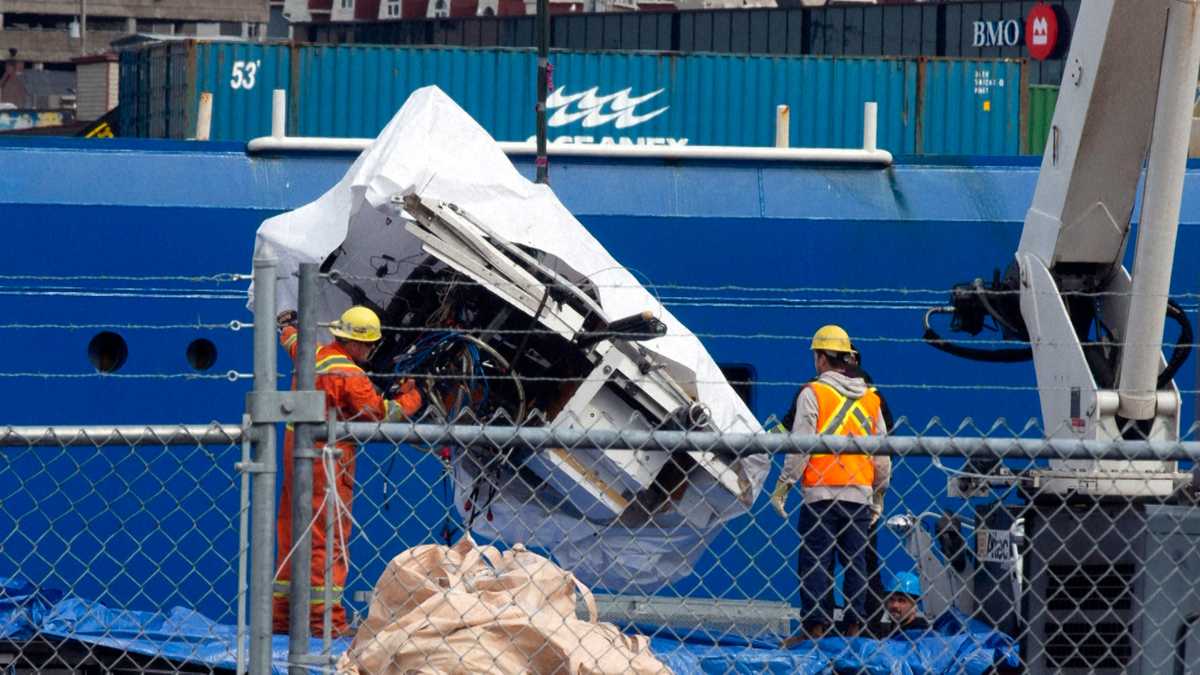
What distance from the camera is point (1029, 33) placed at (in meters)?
30.8

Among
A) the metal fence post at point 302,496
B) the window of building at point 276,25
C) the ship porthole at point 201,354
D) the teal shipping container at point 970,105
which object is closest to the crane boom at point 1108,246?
the metal fence post at point 302,496

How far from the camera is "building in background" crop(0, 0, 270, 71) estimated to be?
245 ft

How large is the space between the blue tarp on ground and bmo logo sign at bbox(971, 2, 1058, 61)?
25054 millimetres

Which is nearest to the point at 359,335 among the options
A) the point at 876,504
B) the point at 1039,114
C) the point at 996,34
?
the point at 876,504

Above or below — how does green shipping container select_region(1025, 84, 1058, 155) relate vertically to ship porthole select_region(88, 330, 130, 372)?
above

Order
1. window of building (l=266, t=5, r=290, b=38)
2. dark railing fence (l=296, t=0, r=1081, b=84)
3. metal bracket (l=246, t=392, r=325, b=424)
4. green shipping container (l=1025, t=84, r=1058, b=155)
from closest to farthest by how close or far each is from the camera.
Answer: metal bracket (l=246, t=392, r=325, b=424) → green shipping container (l=1025, t=84, r=1058, b=155) → dark railing fence (l=296, t=0, r=1081, b=84) → window of building (l=266, t=5, r=290, b=38)

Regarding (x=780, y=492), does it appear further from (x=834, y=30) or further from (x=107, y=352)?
(x=834, y=30)

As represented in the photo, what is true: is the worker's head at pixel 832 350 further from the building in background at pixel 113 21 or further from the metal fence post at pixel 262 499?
the building in background at pixel 113 21

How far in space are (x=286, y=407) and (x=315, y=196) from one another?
685 centimetres

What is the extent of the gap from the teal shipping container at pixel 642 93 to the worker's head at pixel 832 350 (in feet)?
21.9

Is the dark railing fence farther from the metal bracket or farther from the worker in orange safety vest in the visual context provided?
the metal bracket

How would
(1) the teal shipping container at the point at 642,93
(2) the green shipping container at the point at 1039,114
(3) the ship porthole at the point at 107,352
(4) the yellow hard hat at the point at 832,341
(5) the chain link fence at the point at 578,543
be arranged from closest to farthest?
(5) the chain link fence at the point at 578,543 < (4) the yellow hard hat at the point at 832,341 < (3) the ship porthole at the point at 107,352 < (1) the teal shipping container at the point at 642,93 < (2) the green shipping container at the point at 1039,114

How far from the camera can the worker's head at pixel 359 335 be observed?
→ 7883 mm

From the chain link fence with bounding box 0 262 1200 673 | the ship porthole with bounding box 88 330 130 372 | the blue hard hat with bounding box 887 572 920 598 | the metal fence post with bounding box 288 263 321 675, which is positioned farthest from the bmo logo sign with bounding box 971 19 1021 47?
the metal fence post with bounding box 288 263 321 675
